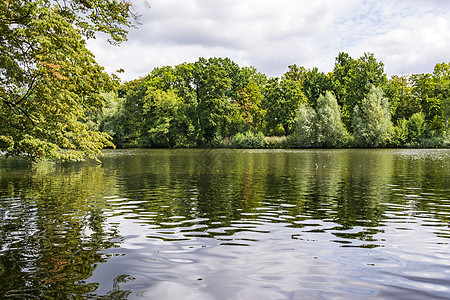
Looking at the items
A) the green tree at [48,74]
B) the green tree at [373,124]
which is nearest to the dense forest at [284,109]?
the green tree at [373,124]

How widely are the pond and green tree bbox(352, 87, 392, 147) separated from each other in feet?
210

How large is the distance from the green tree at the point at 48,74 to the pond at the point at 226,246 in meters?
2.74

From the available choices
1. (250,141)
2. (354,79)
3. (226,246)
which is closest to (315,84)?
(354,79)

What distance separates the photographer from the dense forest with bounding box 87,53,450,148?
7850 cm

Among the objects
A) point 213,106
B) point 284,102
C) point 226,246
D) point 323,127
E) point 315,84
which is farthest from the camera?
point 315,84

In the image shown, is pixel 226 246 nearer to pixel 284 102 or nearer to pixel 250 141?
pixel 250 141

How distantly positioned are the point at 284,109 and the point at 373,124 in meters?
22.8

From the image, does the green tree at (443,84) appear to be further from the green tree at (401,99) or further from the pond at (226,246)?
the pond at (226,246)

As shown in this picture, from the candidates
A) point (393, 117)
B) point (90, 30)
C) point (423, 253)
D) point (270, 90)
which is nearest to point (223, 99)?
point (270, 90)

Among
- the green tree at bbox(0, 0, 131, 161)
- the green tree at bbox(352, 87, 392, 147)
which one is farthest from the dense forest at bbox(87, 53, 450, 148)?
the green tree at bbox(0, 0, 131, 161)

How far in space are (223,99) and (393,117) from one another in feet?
146

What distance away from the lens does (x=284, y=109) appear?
299 ft

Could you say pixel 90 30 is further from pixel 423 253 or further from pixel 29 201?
pixel 423 253

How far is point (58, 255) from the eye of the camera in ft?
23.8
